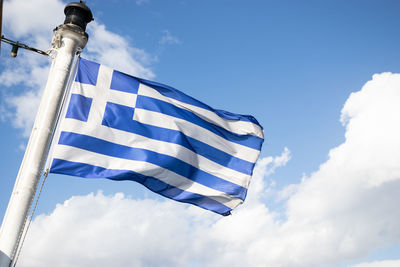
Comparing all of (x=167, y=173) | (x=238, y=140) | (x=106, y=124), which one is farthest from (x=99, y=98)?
(x=238, y=140)

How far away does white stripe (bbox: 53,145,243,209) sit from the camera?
29.5 ft

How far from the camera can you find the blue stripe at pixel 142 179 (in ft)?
28.9

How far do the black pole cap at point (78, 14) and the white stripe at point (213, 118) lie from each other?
8.27ft

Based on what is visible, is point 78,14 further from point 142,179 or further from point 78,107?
point 142,179

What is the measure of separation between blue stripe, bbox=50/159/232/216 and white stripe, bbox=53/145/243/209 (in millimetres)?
99

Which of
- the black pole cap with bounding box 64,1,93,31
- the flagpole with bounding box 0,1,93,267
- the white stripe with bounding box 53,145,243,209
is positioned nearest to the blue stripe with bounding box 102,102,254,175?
the white stripe with bounding box 53,145,243,209

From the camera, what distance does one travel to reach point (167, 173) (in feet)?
34.6

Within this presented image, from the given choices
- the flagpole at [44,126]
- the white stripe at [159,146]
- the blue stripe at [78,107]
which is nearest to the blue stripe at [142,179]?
the white stripe at [159,146]

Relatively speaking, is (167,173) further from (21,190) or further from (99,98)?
(21,190)

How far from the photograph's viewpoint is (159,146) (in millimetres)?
10750

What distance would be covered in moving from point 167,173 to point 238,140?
11.2ft

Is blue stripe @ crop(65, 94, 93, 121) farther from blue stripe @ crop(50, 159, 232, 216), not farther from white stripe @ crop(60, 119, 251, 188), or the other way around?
blue stripe @ crop(50, 159, 232, 216)

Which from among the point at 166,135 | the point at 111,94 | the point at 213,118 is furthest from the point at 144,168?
the point at 213,118

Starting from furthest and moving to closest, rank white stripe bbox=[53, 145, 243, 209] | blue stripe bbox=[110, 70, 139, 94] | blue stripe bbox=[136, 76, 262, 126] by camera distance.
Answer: blue stripe bbox=[136, 76, 262, 126] → blue stripe bbox=[110, 70, 139, 94] → white stripe bbox=[53, 145, 243, 209]
